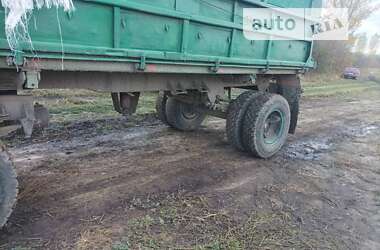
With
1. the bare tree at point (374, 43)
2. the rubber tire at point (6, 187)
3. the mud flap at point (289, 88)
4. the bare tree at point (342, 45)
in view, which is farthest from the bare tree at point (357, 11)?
the rubber tire at point (6, 187)

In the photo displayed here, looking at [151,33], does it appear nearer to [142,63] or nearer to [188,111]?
[142,63]

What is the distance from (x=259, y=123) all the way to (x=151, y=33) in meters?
2.32

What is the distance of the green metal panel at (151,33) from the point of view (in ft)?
8.86

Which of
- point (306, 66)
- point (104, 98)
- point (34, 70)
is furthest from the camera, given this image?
point (104, 98)

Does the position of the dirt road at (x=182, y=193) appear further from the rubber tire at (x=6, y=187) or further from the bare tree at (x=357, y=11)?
the bare tree at (x=357, y=11)

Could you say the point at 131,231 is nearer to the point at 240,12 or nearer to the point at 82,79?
the point at 82,79

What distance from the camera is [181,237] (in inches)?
119

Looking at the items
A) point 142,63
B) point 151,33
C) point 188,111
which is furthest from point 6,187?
point 188,111

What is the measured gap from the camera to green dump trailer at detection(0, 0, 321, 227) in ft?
8.91

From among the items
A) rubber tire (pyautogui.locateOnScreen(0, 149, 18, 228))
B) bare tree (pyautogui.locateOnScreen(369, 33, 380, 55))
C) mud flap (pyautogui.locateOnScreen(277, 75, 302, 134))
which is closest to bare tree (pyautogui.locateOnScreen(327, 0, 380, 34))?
bare tree (pyautogui.locateOnScreen(369, 33, 380, 55))

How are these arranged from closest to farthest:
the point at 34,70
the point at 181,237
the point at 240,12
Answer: the point at 34,70
the point at 181,237
the point at 240,12

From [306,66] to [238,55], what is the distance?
6.44 ft

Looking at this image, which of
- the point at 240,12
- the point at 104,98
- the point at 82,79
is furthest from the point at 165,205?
the point at 104,98

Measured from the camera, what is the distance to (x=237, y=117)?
5102 millimetres
